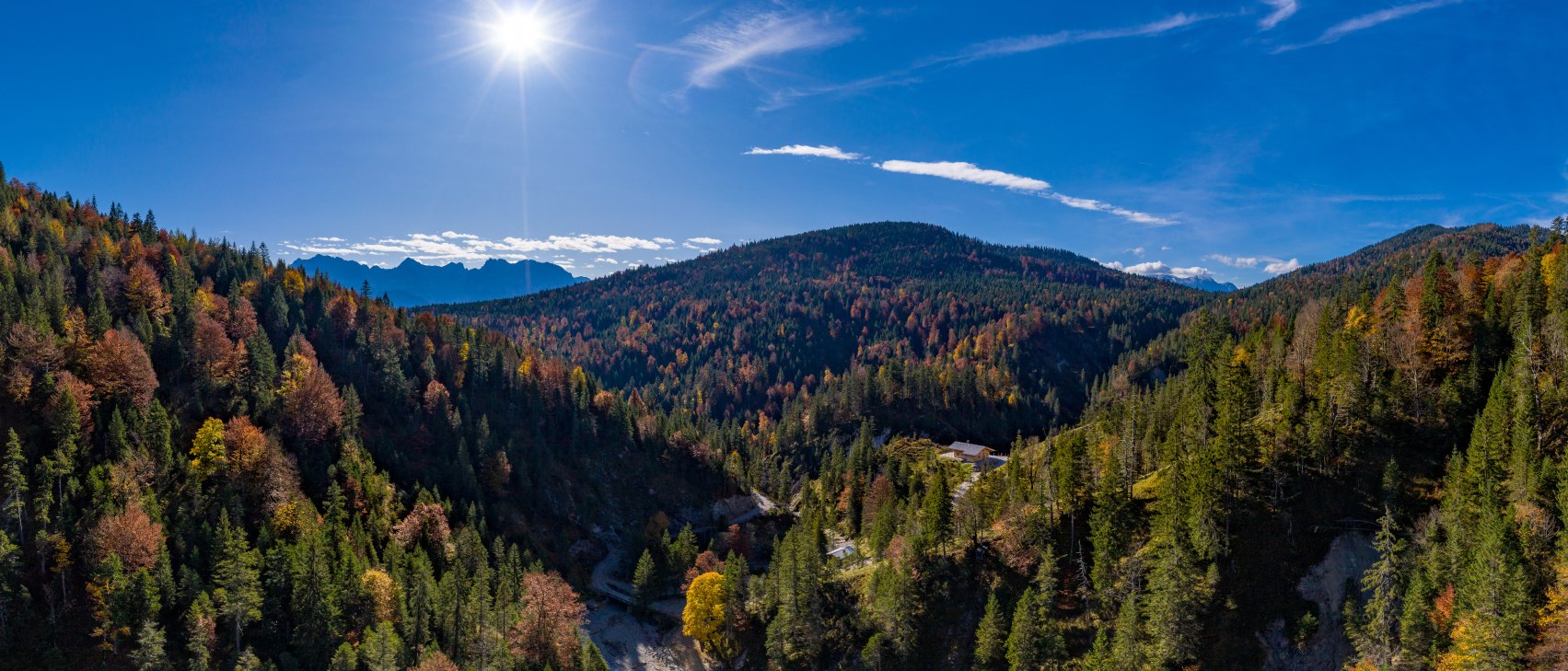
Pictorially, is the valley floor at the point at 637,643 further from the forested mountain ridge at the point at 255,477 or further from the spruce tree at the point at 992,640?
the spruce tree at the point at 992,640

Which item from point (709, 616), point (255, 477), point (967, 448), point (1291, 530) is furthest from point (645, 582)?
point (967, 448)

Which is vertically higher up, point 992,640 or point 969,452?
point 969,452

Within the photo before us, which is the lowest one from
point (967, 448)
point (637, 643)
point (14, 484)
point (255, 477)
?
point (637, 643)

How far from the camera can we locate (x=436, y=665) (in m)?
71.1

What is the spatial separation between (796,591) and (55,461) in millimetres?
87556

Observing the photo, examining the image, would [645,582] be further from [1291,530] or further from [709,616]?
[1291,530]

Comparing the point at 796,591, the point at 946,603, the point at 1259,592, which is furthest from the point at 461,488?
the point at 1259,592

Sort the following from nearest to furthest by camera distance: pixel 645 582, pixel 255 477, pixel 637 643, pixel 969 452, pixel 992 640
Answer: pixel 992 640 < pixel 255 477 < pixel 637 643 < pixel 645 582 < pixel 969 452

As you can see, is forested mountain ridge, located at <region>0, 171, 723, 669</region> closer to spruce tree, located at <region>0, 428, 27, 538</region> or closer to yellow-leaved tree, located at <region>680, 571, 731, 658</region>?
spruce tree, located at <region>0, 428, 27, 538</region>

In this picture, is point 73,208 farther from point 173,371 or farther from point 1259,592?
point 1259,592

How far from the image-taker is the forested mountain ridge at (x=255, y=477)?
73688 millimetres

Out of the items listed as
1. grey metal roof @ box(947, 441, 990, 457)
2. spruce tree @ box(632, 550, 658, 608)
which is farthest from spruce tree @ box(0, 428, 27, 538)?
grey metal roof @ box(947, 441, 990, 457)

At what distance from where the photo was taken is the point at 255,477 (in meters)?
96.6

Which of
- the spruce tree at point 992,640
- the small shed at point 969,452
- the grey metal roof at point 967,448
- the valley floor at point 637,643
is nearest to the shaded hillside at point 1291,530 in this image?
the spruce tree at point 992,640
